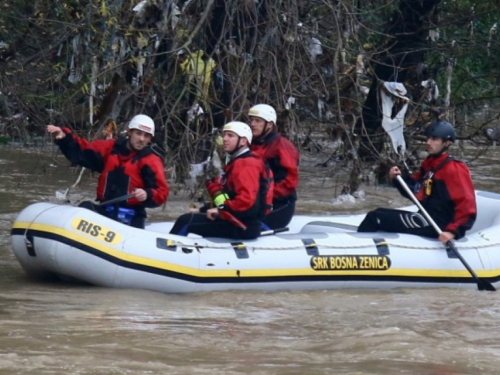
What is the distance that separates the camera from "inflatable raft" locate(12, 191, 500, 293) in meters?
8.17

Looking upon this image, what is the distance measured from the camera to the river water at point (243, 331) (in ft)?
20.5

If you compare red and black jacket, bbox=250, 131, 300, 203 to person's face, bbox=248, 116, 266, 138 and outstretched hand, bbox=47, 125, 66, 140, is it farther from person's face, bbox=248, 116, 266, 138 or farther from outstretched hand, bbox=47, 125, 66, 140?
outstretched hand, bbox=47, 125, 66, 140

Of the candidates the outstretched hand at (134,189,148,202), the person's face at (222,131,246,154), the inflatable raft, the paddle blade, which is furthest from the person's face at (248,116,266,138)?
the paddle blade

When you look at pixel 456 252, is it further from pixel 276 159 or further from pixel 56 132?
pixel 56 132

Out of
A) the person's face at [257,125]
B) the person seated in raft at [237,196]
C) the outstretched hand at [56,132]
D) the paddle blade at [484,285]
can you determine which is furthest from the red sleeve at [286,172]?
the outstretched hand at [56,132]

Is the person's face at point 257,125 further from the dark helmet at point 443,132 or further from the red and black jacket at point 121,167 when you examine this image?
the dark helmet at point 443,132

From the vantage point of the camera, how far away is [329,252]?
8.70 m

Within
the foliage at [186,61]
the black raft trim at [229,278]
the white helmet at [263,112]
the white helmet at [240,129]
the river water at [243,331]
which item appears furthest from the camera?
the foliage at [186,61]

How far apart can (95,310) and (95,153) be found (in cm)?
165

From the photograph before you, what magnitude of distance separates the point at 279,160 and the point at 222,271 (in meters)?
1.21

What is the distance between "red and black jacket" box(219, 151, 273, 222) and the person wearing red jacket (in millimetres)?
616

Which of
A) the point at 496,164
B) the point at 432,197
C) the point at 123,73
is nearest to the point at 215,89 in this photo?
the point at 123,73

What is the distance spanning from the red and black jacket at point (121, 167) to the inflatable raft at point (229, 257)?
0.31 metres

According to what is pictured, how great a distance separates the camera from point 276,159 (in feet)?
30.2
